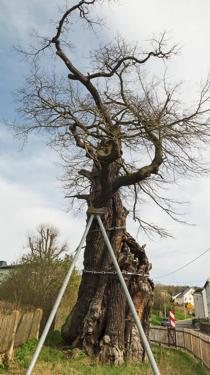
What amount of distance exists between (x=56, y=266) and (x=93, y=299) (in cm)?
1357

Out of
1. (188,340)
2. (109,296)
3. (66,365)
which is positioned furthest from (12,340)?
(188,340)

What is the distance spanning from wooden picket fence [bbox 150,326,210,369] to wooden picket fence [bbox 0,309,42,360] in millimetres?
5639

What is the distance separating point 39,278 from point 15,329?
13157mm

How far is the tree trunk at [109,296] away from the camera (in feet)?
29.3

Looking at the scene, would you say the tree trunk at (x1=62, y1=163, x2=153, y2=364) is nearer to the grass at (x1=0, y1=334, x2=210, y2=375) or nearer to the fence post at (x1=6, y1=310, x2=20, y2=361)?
the grass at (x1=0, y1=334, x2=210, y2=375)

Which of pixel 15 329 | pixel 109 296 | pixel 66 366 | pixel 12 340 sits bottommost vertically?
pixel 66 366

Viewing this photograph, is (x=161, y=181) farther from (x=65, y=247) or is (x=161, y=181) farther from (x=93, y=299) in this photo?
(x=65, y=247)

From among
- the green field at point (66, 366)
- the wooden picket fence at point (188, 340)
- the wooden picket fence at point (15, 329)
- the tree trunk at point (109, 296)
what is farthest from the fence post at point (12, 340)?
the wooden picket fence at point (188, 340)

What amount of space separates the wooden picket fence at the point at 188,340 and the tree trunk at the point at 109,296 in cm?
354

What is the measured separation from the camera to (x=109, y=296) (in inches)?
375

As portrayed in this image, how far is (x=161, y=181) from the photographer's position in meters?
11.5

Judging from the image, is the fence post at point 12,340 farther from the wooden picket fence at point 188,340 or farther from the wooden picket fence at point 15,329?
the wooden picket fence at point 188,340

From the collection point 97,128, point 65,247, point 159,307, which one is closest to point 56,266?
point 65,247

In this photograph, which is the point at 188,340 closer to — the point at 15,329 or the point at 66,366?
the point at 15,329
